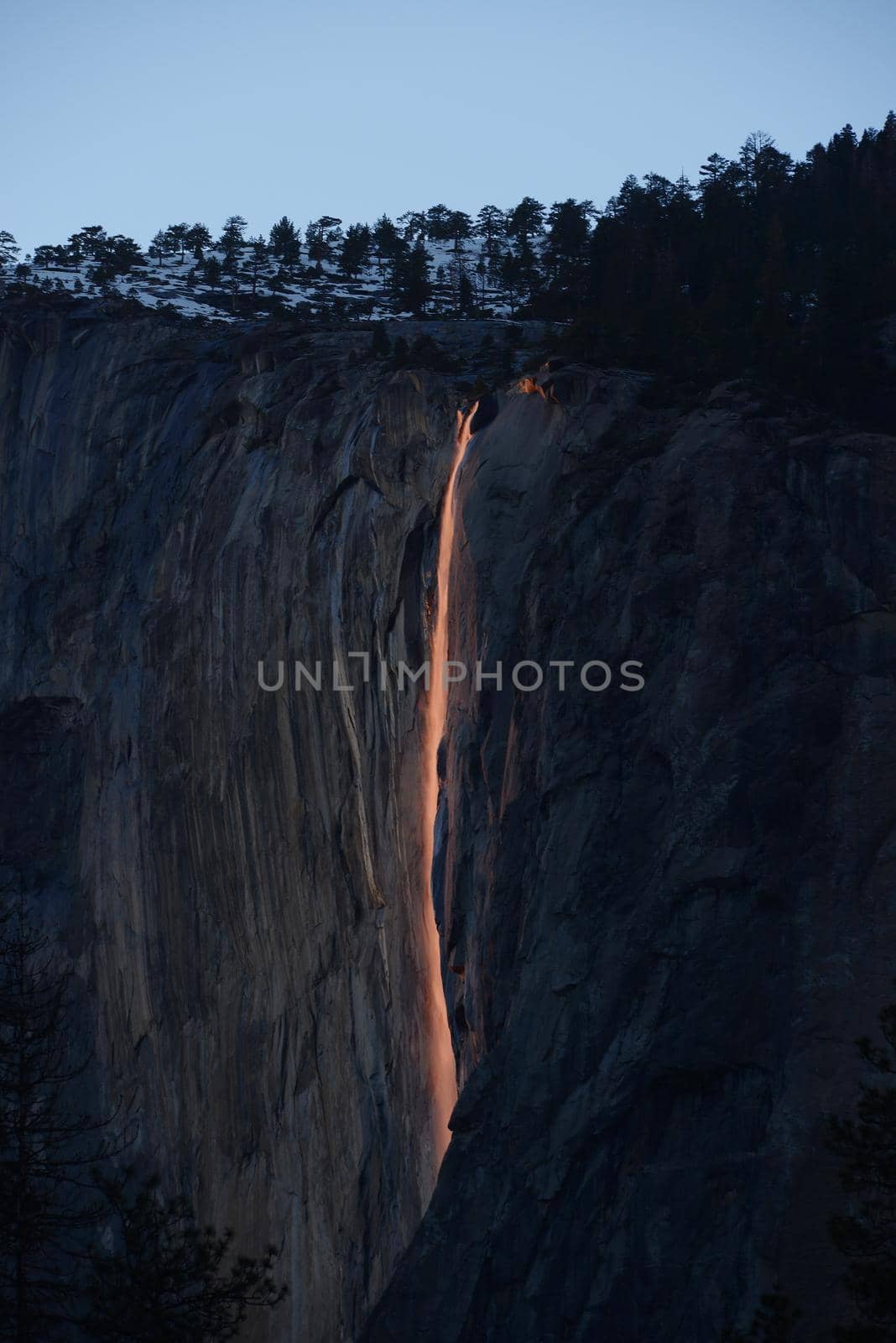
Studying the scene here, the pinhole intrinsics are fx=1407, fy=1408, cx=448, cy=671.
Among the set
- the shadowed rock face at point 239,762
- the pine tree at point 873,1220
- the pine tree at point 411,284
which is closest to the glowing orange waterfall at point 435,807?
the shadowed rock face at point 239,762

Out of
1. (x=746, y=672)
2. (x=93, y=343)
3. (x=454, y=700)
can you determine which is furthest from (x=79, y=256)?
(x=746, y=672)

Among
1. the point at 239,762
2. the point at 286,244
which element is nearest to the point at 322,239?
the point at 286,244

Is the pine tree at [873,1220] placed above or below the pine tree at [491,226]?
below

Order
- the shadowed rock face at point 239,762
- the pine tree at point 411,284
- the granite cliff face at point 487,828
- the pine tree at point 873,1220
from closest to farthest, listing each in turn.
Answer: the pine tree at point 873,1220, the granite cliff face at point 487,828, the shadowed rock face at point 239,762, the pine tree at point 411,284

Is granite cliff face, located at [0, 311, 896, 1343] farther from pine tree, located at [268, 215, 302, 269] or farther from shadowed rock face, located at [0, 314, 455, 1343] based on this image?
pine tree, located at [268, 215, 302, 269]

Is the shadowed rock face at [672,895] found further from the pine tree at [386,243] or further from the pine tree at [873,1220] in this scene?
the pine tree at [386,243]

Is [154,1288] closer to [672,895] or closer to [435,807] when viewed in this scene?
[672,895]
